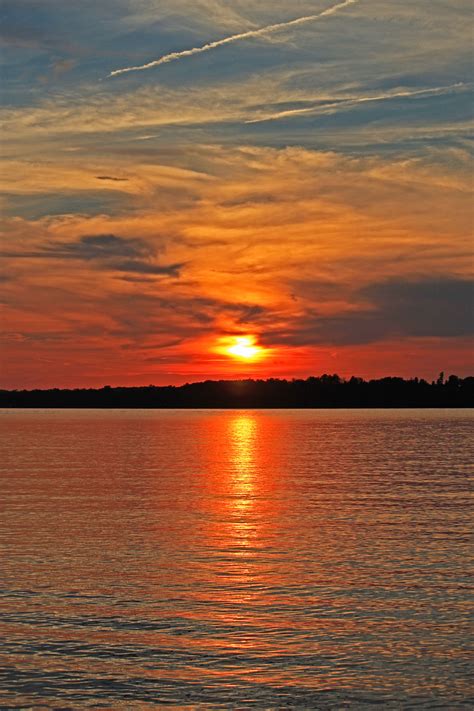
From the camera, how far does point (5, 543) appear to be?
137 ft

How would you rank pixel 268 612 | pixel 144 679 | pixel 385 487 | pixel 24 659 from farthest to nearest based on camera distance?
pixel 385 487, pixel 268 612, pixel 24 659, pixel 144 679

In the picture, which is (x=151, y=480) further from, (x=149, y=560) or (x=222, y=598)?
(x=222, y=598)

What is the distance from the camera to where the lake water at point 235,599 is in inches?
845

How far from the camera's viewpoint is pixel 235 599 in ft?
98.9

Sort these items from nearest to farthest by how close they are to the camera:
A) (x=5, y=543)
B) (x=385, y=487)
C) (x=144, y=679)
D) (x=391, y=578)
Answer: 1. (x=144, y=679)
2. (x=391, y=578)
3. (x=5, y=543)
4. (x=385, y=487)

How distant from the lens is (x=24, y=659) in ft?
77.3

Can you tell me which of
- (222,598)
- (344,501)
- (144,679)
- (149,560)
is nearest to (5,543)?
(149,560)

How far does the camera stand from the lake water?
21.5 metres

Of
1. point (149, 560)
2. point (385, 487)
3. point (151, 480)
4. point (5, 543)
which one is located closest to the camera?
point (149, 560)

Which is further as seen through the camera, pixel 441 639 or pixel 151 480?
pixel 151 480

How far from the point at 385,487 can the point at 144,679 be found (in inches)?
2017

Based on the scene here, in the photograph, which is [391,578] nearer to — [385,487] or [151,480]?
[385,487]

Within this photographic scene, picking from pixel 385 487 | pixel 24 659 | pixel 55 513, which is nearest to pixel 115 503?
pixel 55 513

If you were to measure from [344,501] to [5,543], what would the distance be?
25.4 m
